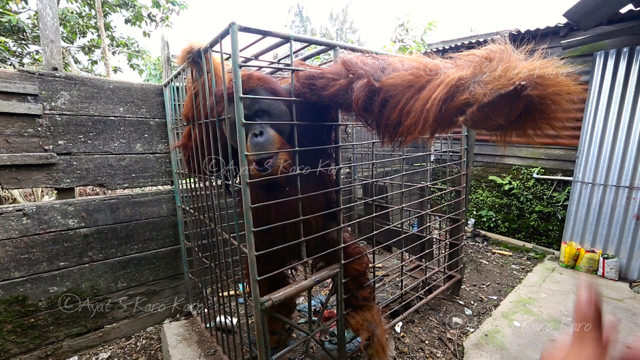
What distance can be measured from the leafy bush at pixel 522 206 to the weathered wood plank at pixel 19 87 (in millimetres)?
4956

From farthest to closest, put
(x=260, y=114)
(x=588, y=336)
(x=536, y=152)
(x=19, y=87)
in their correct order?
1. (x=536, y=152)
2. (x=19, y=87)
3. (x=260, y=114)
4. (x=588, y=336)

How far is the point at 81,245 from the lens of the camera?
1952mm

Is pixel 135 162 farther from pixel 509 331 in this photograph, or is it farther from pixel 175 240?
pixel 509 331

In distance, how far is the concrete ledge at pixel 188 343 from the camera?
5.80 ft

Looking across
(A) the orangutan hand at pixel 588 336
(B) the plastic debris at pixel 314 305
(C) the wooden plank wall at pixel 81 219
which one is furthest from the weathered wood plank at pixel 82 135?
(A) the orangutan hand at pixel 588 336

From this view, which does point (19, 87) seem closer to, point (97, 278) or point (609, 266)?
point (97, 278)

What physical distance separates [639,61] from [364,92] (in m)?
3.45

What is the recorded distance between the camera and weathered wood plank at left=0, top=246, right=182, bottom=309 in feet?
6.00

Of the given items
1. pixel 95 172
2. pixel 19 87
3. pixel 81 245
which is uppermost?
pixel 19 87

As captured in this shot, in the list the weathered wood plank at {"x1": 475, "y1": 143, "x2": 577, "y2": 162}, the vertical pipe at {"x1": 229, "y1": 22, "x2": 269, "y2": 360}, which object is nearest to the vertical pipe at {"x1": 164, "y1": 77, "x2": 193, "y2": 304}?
the vertical pipe at {"x1": 229, "y1": 22, "x2": 269, "y2": 360}

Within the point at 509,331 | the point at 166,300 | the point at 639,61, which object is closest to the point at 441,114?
the point at 509,331

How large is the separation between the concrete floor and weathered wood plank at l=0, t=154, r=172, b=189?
2560 millimetres

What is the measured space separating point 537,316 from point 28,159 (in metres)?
3.75

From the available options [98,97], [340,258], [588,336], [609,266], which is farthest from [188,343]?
[609,266]
